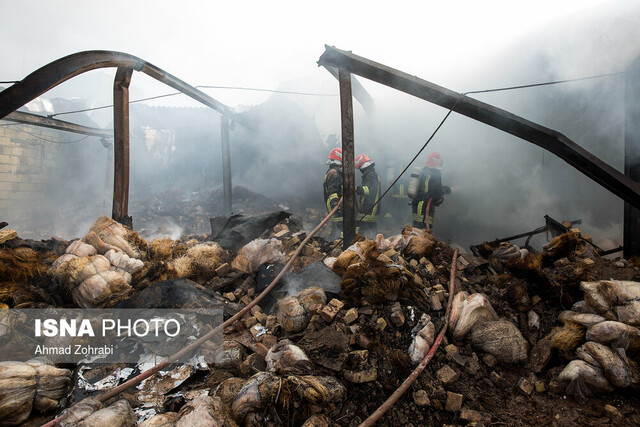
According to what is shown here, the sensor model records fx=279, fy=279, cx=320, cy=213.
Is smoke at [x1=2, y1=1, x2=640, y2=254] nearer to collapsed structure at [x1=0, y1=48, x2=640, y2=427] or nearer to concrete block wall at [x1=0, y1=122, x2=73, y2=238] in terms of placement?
concrete block wall at [x1=0, y1=122, x2=73, y2=238]

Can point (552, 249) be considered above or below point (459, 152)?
below

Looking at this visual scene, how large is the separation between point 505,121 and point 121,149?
227 inches

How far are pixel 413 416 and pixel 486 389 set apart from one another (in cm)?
65

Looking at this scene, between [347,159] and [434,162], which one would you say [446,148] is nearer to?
[434,162]

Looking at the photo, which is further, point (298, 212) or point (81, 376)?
point (298, 212)

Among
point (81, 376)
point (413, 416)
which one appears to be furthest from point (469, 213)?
point (81, 376)

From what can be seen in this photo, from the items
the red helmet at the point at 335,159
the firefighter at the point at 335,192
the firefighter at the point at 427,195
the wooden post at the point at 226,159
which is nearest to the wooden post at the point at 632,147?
the firefighter at the point at 427,195

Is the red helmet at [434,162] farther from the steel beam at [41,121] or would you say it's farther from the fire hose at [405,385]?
the steel beam at [41,121]

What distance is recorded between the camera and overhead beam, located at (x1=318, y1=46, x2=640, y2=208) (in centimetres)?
302

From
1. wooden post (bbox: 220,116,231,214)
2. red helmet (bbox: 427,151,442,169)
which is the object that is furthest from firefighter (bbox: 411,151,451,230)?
wooden post (bbox: 220,116,231,214)

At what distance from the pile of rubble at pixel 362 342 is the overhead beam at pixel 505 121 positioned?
30.5 inches

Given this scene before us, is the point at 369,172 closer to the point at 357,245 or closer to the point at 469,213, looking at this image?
the point at 357,245

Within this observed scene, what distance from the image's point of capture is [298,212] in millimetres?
12203

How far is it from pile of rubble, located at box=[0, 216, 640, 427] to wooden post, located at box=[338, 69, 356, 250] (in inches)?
38.4
